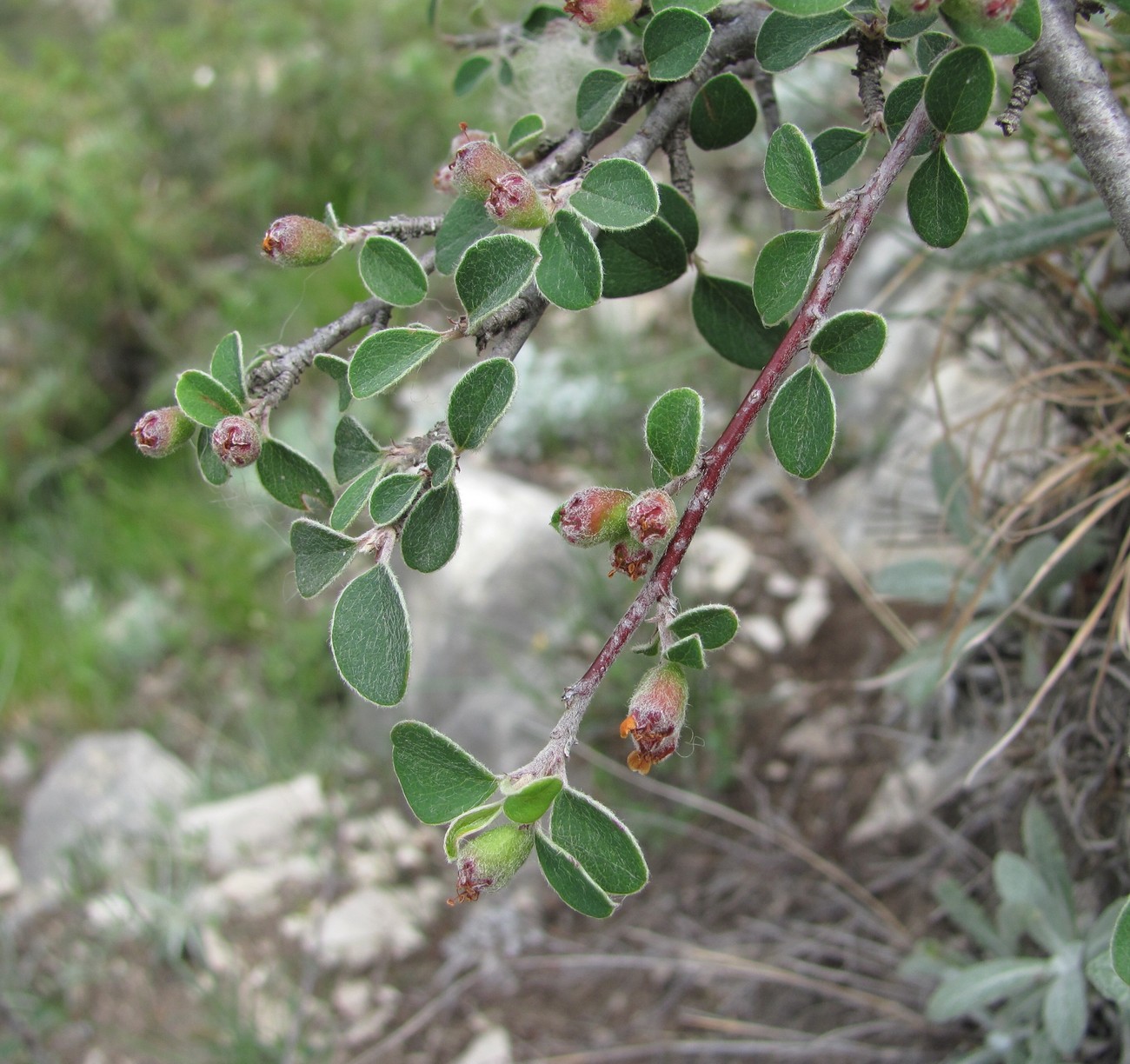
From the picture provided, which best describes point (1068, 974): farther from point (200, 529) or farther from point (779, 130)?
point (200, 529)

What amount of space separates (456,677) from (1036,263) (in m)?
1.57

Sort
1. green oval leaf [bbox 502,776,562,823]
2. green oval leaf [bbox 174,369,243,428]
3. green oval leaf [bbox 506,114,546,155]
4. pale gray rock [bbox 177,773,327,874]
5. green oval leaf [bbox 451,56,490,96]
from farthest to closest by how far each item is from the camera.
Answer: pale gray rock [bbox 177,773,327,874], green oval leaf [bbox 451,56,490,96], green oval leaf [bbox 506,114,546,155], green oval leaf [bbox 174,369,243,428], green oval leaf [bbox 502,776,562,823]

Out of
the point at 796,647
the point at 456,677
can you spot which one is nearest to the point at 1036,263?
the point at 796,647

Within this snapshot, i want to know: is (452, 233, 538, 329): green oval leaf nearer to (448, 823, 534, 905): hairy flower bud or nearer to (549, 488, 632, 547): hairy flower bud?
(549, 488, 632, 547): hairy flower bud

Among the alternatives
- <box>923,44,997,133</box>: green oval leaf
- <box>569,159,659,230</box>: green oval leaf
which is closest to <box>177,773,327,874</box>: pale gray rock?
<box>569,159,659,230</box>: green oval leaf

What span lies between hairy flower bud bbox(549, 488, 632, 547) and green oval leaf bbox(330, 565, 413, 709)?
96 mm

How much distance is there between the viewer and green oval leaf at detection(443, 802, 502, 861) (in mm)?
507

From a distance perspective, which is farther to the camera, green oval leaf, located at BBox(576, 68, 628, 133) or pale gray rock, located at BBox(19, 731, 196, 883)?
pale gray rock, located at BBox(19, 731, 196, 883)

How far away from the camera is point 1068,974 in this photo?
3.27ft

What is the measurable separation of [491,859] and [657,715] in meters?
0.11

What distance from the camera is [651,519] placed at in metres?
0.50

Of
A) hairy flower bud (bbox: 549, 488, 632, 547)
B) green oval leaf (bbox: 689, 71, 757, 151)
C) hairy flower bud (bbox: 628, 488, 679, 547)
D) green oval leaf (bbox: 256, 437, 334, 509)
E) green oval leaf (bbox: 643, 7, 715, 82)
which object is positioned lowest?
green oval leaf (bbox: 256, 437, 334, 509)

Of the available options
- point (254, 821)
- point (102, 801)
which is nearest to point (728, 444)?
point (254, 821)

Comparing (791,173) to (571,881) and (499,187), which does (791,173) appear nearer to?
(499,187)
